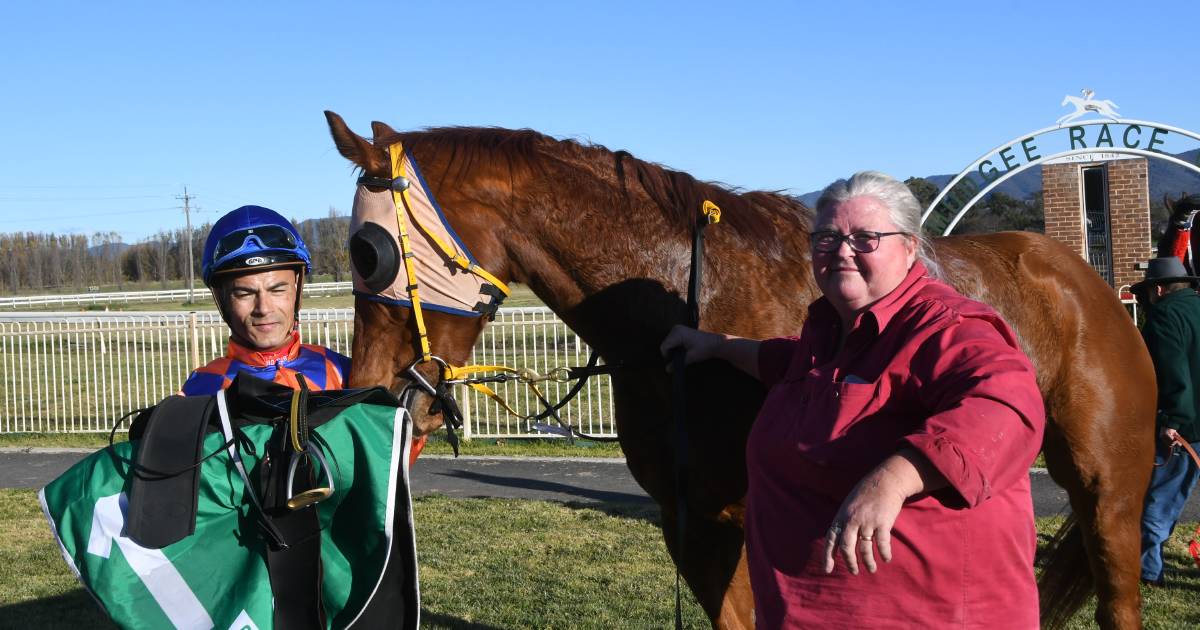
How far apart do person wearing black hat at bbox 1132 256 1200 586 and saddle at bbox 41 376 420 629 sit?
16.1ft

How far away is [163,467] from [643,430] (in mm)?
1411

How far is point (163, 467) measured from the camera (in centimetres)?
207

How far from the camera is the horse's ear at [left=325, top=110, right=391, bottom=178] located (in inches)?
107

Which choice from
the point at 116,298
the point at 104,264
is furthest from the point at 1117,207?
the point at 104,264

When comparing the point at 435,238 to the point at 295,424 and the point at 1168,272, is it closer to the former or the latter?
the point at 295,424

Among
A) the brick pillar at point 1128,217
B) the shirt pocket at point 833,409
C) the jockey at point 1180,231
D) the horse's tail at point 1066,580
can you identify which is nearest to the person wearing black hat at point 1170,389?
the jockey at point 1180,231

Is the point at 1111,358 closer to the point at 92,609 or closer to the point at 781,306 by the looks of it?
the point at 781,306

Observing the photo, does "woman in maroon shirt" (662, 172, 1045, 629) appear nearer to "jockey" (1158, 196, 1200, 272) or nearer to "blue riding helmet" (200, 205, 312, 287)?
"blue riding helmet" (200, 205, 312, 287)

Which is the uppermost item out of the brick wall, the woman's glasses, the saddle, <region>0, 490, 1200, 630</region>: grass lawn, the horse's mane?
the brick wall

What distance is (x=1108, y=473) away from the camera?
3.48 m

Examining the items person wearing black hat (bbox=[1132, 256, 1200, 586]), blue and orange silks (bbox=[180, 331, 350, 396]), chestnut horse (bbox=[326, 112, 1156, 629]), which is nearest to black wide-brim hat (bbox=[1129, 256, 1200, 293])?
person wearing black hat (bbox=[1132, 256, 1200, 586])

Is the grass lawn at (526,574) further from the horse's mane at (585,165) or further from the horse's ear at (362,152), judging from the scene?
the horse's ear at (362,152)

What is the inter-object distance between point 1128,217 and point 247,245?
55.0ft

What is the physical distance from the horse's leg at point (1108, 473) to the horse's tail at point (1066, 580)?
0.30 metres
